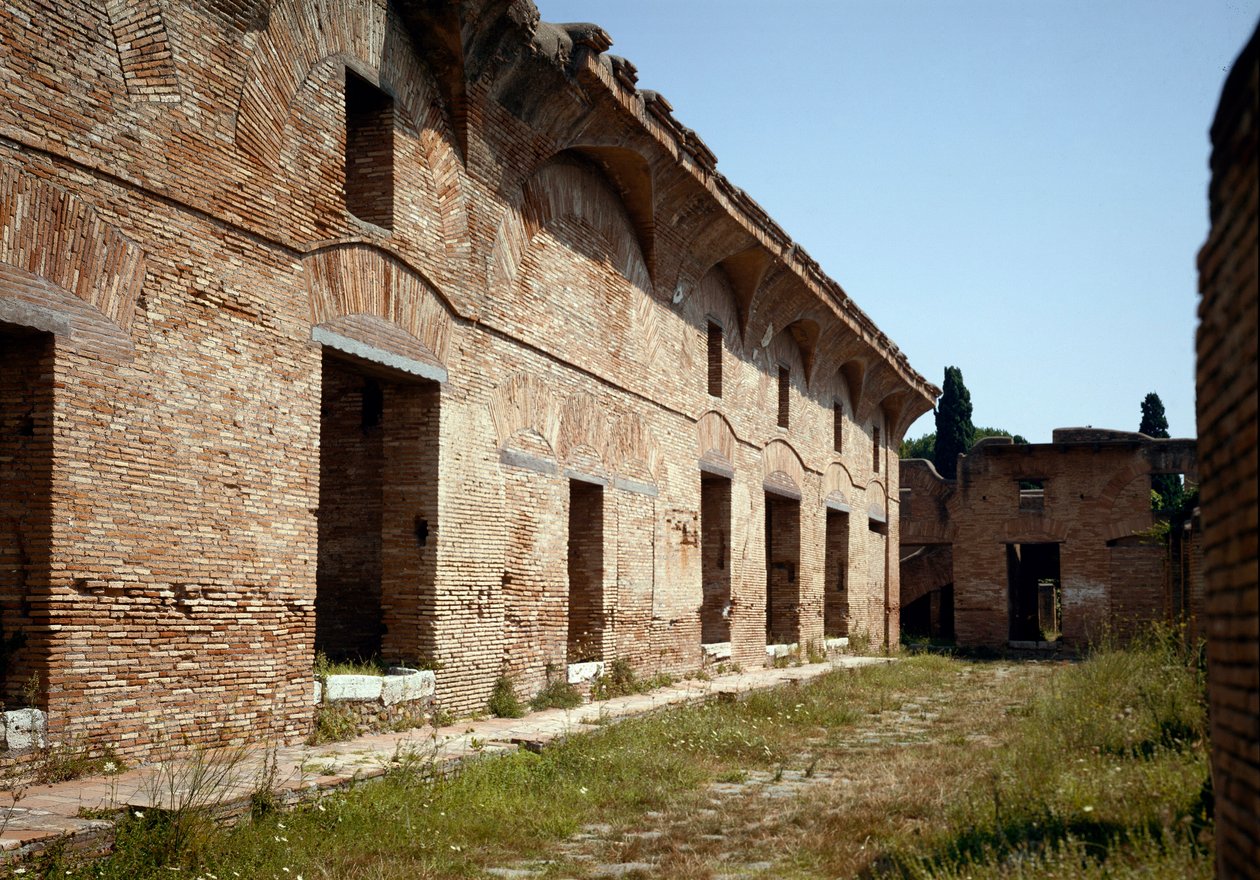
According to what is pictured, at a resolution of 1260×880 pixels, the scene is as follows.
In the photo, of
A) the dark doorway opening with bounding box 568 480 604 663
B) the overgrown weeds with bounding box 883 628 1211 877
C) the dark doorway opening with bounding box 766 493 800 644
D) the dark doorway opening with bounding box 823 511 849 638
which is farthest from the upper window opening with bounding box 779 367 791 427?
the overgrown weeds with bounding box 883 628 1211 877

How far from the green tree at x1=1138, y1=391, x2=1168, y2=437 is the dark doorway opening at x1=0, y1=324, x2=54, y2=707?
44.3 metres

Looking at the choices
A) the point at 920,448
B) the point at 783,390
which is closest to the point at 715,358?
the point at 783,390

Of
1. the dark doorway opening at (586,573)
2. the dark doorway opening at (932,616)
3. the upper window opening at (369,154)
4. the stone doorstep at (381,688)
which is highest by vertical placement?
the upper window opening at (369,154)

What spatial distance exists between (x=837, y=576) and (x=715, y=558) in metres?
6.72

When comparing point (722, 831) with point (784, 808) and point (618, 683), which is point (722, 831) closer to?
point (784, 808)

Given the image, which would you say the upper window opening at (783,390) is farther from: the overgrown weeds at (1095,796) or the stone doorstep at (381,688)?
the stone doorstep at (381,688)

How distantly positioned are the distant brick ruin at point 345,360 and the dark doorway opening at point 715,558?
0.14 ft

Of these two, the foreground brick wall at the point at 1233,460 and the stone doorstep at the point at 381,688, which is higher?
the foreground brick wall at the point at 1233,460

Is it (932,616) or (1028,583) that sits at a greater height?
(1028,583)

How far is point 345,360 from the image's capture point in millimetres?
9102

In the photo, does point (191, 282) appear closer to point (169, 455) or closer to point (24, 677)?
point (169, 455)

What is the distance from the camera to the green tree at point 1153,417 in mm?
45156

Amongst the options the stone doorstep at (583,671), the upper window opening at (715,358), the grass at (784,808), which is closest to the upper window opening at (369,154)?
the grass at (784,808)

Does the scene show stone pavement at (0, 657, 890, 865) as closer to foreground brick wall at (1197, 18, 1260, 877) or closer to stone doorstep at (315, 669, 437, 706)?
stone doorstep at (315, 669, 437, 706)
